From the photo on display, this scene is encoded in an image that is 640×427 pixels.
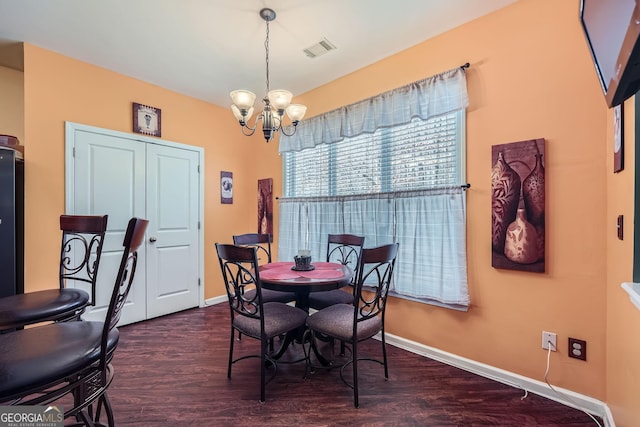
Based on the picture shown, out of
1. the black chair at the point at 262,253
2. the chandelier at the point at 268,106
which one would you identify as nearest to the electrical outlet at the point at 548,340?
the black chair at the point at 262,253

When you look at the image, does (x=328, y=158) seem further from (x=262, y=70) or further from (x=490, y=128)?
(x=490, y=128)

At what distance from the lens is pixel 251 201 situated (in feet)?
13.8

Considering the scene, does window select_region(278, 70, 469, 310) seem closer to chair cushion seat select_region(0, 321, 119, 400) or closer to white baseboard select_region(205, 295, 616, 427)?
white baseboard select_region(205, 295, 616, 427)

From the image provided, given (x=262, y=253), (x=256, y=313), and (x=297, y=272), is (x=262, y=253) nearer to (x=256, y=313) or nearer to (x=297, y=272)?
(x=297, y=272)

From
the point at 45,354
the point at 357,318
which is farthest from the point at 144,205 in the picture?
the point at 357,318

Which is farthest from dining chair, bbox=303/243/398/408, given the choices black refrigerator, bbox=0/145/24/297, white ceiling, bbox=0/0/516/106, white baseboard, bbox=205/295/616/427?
black refrigerator, bbox=0/145/24/297

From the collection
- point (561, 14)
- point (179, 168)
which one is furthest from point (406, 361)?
point (179, 168)

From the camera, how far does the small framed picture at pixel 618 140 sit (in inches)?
53.2

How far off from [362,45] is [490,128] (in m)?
1.31

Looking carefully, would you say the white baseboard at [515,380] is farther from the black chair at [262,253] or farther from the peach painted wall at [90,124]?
the peach painted wall at [90,124]

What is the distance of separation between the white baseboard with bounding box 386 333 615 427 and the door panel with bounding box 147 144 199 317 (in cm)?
262

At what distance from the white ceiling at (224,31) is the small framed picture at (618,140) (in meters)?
1.17

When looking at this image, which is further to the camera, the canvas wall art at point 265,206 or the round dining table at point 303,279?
the canvas wall art at point 265,206

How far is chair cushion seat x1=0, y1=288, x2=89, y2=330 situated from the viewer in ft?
4.49
